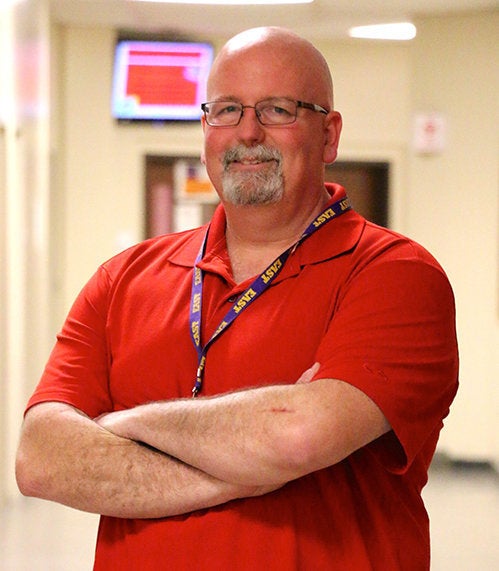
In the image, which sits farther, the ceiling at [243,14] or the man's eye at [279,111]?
the ceiling at [243,14]

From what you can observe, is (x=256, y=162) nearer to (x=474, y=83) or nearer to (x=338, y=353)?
(x=338, y=353)

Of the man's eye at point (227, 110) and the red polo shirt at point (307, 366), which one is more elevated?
the man's eye at point (227, 110)

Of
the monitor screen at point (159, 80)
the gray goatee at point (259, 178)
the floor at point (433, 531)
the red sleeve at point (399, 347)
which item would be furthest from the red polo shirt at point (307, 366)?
the monitor screen at point (159, 80)

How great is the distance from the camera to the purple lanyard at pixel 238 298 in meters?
1.62

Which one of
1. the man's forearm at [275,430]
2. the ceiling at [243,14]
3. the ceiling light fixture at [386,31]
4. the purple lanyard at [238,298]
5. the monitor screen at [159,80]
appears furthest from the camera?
the monitor screen at [159,80]

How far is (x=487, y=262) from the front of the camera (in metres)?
5.77

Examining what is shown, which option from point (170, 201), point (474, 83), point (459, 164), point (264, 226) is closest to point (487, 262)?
point (459, 164)

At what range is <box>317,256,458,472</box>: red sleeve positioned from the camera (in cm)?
146

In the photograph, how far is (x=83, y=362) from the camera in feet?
5.64

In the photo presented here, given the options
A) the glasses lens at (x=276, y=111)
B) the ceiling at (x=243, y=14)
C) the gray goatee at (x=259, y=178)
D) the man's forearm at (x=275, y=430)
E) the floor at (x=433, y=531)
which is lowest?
the floor at (x=433, y=531)

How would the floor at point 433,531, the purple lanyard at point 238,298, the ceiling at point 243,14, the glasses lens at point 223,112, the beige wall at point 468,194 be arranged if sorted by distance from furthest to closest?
the beige wall at point 468,194
the ceiling at point 243,14
the floor at point 433,531
the glasses lens at point 223,112
the purple lanyard at point 238,298

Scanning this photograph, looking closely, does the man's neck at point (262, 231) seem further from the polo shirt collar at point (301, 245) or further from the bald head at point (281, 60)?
the bald head at point (281, 60)

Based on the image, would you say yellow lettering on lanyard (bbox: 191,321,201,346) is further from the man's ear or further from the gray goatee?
the man's ear

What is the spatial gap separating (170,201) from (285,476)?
5.39 meters
